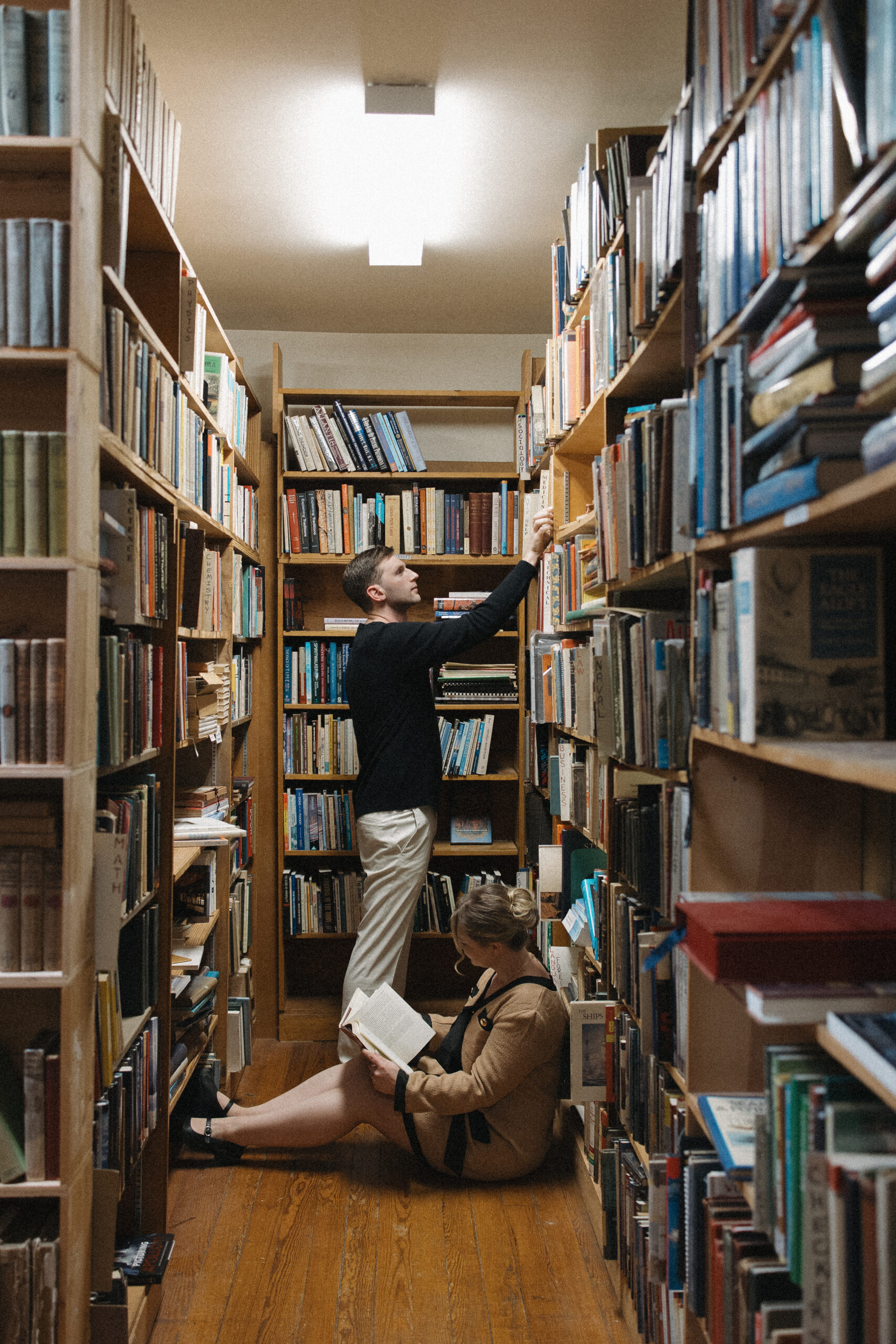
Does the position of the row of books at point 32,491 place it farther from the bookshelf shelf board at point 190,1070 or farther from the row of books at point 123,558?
the bookshelf shelf board at point 190,1070

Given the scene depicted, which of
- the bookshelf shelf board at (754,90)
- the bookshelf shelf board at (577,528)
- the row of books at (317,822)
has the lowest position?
the row of books at (317,822)

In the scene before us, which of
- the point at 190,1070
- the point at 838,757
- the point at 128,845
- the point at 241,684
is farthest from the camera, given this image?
the point at 241,684

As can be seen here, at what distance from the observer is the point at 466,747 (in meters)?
3.78

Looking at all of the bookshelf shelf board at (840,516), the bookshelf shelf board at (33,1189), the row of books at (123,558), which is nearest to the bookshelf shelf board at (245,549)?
the row of books at (123,558)

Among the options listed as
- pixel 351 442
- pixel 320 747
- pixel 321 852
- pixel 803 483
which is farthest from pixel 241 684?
pixel 803 483

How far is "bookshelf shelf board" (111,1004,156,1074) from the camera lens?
1892 millimetres

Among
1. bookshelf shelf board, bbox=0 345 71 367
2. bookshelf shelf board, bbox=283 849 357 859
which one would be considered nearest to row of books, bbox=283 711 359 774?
bookshelf shelf board, bbox=283 849 357 859

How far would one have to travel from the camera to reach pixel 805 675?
3.67ft

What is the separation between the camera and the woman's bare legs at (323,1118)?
261cm

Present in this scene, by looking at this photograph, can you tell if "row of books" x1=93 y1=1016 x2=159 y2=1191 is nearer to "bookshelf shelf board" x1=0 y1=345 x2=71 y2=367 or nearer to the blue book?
"bookshelf shelf board" x1=0 y1=345 x2=71 y2=367

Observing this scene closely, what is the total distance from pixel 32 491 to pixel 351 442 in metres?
2.40

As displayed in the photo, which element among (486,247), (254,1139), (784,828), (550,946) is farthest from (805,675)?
(486,247)

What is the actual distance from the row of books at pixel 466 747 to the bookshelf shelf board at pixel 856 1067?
287 cm

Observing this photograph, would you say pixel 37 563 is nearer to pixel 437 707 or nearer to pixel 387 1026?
pixel 387 1026
